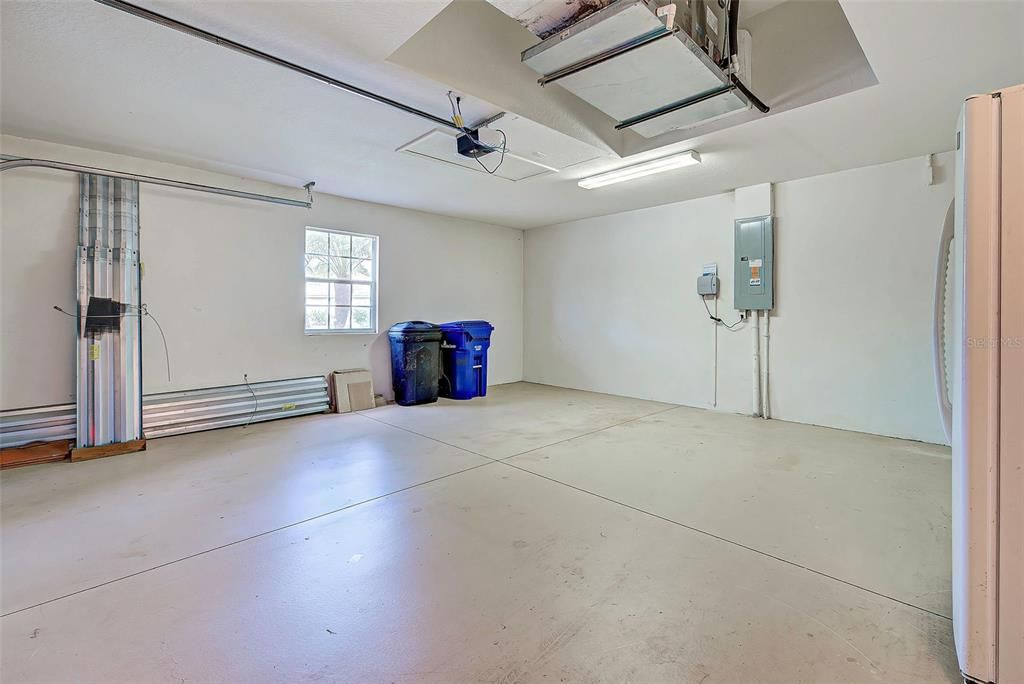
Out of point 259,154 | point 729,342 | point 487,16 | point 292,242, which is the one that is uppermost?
point 487,16

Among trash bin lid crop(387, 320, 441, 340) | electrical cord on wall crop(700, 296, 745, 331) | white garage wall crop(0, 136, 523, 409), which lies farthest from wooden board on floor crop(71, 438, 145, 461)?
electrical cord on wall crop(700, 296, 745, 331)

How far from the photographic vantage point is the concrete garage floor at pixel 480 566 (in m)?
1.50

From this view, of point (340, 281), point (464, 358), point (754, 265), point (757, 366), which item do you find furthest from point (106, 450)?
point (754, 265)

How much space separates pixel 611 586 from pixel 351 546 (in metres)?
1.30

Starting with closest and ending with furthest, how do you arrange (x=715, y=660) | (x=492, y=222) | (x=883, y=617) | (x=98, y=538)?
(x=715, y=660) → (x=883, y=617) → (x=98, y=538) → (x=492, y=222)

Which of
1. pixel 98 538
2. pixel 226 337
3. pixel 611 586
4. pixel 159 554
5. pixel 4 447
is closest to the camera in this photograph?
pixel 611 586

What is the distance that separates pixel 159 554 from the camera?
215cm

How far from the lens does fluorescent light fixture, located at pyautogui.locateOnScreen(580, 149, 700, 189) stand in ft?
12.8

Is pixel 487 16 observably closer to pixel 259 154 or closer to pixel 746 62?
pixel 746 62

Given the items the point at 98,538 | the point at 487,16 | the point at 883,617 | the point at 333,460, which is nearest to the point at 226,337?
the point at 333,460

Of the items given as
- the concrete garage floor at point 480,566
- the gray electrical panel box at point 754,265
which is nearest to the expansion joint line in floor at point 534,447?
the concrete garage floor at point 480,566

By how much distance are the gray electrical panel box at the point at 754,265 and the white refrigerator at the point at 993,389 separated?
149 inches

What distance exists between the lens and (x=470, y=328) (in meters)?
6.20

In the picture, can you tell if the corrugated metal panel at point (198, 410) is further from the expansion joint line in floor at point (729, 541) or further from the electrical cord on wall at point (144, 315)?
the expansion joint line in floor at point (729, 541)
